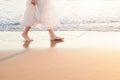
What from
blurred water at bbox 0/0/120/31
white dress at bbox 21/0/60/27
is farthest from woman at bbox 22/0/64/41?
blurred water at bbox 0/0/120/31

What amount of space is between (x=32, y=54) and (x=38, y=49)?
0.67 ft

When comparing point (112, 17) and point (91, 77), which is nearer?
point (91, 77)

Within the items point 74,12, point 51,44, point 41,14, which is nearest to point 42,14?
point 41,14

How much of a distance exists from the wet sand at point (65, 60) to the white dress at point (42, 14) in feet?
0.76

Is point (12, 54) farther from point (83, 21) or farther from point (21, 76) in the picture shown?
point (83, 21)

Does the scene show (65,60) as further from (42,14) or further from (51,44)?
(42,14)

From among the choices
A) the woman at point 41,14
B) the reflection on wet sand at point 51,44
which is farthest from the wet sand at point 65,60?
the woman at point 41,14

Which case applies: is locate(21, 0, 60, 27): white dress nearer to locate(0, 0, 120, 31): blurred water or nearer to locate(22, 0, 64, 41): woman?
locate(22, 0, 64, 41): woman

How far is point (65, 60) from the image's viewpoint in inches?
124

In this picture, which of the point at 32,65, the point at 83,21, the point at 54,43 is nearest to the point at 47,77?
the point at 32,65

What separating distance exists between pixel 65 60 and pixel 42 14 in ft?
3.14

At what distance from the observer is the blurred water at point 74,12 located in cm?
541

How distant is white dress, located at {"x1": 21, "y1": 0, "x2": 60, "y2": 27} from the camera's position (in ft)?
13.0

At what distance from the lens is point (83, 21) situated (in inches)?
216
